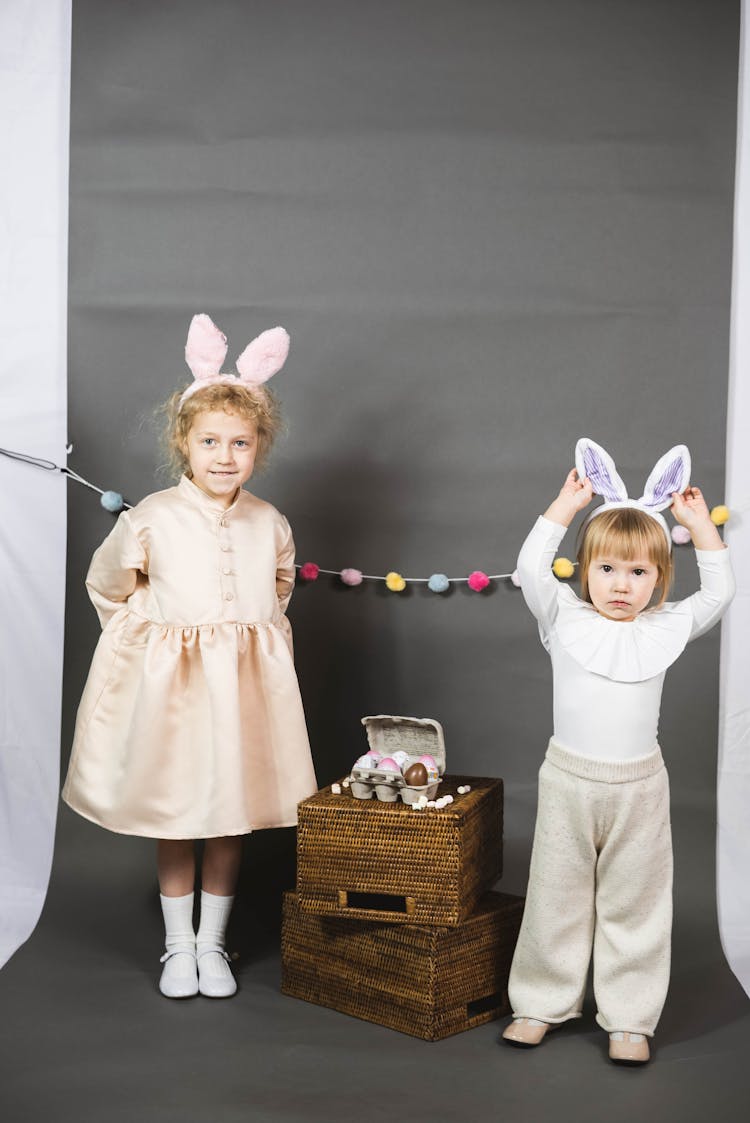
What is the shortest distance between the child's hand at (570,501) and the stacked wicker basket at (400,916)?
501 millimetres

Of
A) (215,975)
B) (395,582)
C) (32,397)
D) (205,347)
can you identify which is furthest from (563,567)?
(32,397)

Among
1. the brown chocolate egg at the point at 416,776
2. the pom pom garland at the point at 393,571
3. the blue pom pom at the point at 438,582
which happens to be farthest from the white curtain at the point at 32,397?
the brown chocolate egg at the point at 416,776

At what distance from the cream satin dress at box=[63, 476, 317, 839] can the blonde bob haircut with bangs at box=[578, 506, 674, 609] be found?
2.34 ft

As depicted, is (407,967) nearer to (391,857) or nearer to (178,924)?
(391,857)

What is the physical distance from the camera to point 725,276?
2992 millimetres

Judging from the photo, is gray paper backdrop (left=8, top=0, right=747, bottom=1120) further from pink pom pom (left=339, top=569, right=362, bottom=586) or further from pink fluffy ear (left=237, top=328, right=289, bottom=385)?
pink fluffy ear (left=237, top=328, right=289, bottom=385)

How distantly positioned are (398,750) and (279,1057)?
2.06 ft

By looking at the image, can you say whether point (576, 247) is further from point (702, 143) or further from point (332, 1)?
point (332, 1)

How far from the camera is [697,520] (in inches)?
91.0

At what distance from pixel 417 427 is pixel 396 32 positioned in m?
0.95

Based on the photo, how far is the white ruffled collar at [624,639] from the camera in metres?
2.26

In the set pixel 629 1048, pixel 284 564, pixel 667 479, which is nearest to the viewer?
pixel 629 1048

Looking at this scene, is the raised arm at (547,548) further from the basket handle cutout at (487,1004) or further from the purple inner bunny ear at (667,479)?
the basket handle cutout at (487,1004)

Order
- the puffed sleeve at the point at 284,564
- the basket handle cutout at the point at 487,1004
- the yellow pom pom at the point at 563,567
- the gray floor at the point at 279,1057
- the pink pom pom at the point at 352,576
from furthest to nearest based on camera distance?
1. the pink pom pom at the point at 352,576
2. the yellow pom pom at the point at 563,567
3. the puffed sleeve at the point at 284,564
4. the basket handle cutout at the point at 487,1004
5. the gray floor at the point at 279,1057
